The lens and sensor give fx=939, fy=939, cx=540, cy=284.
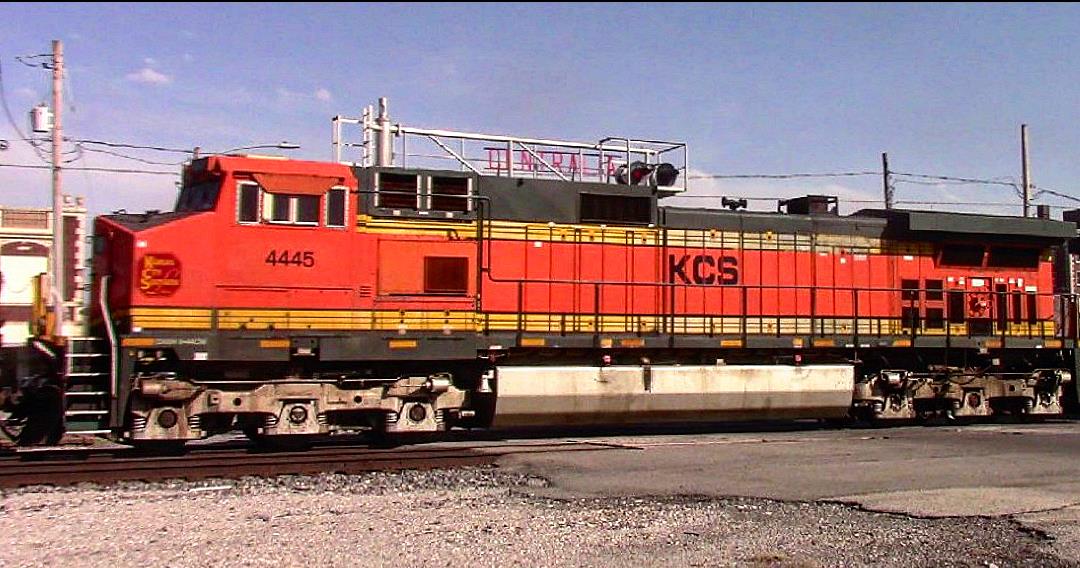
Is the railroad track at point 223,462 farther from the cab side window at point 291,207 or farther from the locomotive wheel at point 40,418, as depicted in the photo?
the cab side window at point 291,207

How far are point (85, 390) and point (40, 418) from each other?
2.10 feet

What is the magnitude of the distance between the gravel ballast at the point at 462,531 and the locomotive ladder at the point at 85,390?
5.67 feet

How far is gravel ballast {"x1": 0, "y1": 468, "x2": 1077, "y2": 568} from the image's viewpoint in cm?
634

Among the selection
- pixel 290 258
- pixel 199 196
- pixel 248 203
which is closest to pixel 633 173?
pixel 290 258

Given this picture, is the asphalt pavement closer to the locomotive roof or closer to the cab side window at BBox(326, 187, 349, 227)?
the locomotive roof

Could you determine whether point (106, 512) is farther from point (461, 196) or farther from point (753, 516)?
point (461, 196)

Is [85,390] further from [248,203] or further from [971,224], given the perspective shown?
[971,224]

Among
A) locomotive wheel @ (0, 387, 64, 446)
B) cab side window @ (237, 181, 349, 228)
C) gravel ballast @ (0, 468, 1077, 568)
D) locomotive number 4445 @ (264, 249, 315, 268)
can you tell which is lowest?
gravel ballast @ (0, 468, 1077, 568)

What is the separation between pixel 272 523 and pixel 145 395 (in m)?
4.28

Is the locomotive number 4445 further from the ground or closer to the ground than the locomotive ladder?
further from the ground

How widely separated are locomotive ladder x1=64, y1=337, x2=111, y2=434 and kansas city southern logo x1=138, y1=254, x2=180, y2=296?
918 millimetres

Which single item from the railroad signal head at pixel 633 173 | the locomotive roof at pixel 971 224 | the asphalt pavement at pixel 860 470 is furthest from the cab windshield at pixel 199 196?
the locomotive roof at pixel 971 224

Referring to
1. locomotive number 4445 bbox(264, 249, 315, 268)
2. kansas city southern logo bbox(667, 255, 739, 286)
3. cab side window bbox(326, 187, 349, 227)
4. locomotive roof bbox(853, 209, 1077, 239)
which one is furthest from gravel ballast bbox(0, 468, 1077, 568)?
locomotive roof bbox(853, 209, 1077, 239)

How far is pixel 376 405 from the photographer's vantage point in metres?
12.0
